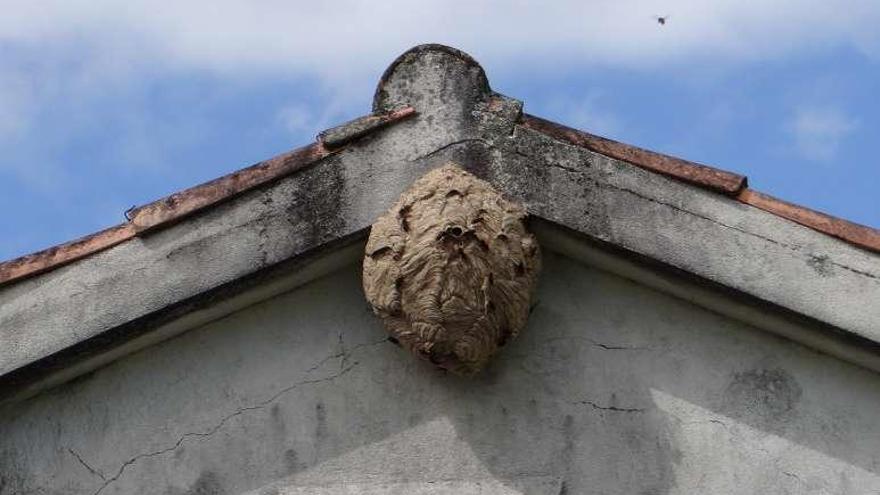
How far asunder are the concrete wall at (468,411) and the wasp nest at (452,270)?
0.85ft

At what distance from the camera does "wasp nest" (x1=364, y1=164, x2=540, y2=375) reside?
400 inches

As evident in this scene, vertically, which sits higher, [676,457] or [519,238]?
[519,238]

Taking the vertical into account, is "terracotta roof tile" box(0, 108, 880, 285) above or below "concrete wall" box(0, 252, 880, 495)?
above

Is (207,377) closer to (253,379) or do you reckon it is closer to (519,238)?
(253,379)

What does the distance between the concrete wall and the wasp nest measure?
260mm

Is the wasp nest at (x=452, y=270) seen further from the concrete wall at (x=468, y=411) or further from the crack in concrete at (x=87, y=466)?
the crack in concrete at (x=87, y=466)

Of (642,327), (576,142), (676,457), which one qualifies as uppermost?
(576,142)

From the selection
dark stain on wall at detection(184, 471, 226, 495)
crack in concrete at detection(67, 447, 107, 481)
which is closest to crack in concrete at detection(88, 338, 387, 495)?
crack in concrete at detection(67, 447, 107, 481)

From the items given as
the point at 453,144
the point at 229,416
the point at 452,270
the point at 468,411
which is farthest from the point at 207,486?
the point at 453,144

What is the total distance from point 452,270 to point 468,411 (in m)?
0.71

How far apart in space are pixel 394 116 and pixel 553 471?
178 centimetres

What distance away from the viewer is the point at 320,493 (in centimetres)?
1024

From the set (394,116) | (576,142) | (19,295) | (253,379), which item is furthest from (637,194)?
(19,295)

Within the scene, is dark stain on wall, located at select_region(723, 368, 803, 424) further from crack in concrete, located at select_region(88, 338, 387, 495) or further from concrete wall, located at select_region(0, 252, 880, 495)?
crack in concrete, located at select_region(88, 338, 387, 495)
